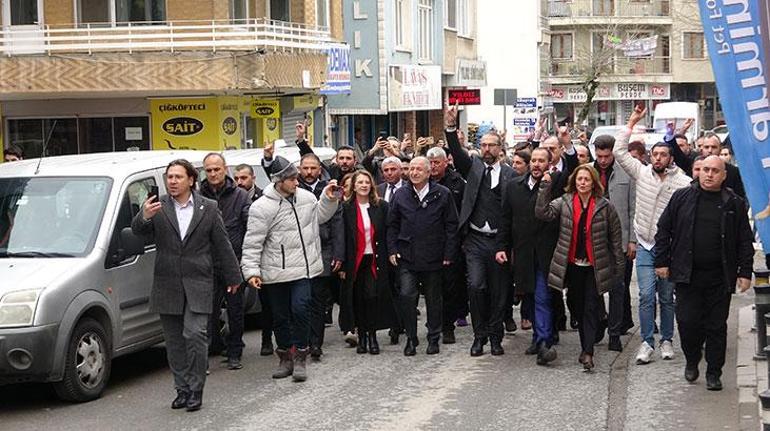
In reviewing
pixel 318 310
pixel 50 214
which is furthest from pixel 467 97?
pixel 50 214

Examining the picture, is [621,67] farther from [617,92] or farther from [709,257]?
[709,257]

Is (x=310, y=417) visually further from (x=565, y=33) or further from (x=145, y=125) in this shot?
(x=565, y=33)

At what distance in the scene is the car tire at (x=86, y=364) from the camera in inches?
379

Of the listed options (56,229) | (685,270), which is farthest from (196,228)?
(685,270)

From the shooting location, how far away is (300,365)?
10734 mm

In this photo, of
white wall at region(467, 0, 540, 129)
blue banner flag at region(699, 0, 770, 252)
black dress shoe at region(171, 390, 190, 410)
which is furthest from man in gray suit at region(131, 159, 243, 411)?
white wall at region(467, 0, 540, 129)

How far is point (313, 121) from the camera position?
1267 inches

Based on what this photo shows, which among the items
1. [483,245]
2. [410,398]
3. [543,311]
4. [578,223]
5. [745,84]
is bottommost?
[410,398]

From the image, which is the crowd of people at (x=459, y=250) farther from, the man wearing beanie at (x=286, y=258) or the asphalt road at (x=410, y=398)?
the asphalt road at (x=410, y=398)

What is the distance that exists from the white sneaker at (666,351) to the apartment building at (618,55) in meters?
58.6

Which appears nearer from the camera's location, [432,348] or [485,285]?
[485,285]

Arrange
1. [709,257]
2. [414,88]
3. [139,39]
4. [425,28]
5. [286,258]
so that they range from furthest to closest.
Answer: [425,28], [414,88], [139,39], [286,258], [709,257]

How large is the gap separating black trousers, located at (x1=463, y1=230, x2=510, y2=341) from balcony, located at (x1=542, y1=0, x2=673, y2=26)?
Result: 6037 cm

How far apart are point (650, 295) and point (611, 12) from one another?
203 feet
